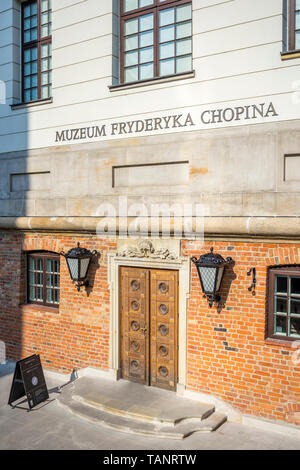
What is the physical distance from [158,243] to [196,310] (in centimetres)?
131

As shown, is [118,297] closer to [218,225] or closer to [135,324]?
[135,324]

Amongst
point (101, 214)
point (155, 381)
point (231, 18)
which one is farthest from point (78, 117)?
point (155, 381)

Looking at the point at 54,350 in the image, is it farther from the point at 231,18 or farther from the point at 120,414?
the point at 231,18

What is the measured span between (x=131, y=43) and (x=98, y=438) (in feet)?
22.2

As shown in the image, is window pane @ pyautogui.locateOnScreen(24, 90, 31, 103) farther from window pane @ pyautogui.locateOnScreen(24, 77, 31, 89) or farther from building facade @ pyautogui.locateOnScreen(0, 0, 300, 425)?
window pane @ pyautogui.locateOnScreen(24, 77, 31, 89)

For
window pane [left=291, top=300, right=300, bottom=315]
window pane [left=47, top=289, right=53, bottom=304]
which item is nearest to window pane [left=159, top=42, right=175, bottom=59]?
window pane [left=291, top=300, right=300, bottom=315]

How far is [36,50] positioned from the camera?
930 cm

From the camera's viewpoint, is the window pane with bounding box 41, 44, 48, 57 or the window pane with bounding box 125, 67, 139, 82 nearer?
the window pane with bounding box 125, 67, 139, 82

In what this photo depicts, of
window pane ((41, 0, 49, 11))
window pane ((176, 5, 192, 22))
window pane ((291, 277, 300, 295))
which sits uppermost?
window pane ((41, 0, 49, 11))

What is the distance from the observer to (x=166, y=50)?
765cm

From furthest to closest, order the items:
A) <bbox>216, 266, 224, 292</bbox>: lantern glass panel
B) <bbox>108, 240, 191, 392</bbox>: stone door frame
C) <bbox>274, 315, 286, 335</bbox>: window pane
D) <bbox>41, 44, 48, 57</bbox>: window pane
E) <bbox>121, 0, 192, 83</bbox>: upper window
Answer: <bbox>41, 44, 48, 57</bbox>: window pane < <bbox>121, 0, 192, 83</bbox>: upper window < <bbox>108, 240, 191, 392</bbox>: stone door frame < <bbox>216, 266, 224, 292</bbox>: lantern glass panel < <bbox>274, 315, 286, 335</bbox>: window pane

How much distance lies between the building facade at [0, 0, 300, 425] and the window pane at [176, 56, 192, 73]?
2 centimetres

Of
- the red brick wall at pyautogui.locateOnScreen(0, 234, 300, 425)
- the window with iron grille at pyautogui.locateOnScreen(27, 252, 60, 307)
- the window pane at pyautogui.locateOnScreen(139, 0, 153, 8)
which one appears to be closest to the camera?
the red brick wall at pyautogui.locateOnScreen(0, 234, 300, 425)

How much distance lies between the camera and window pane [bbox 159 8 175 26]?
7.56 m
